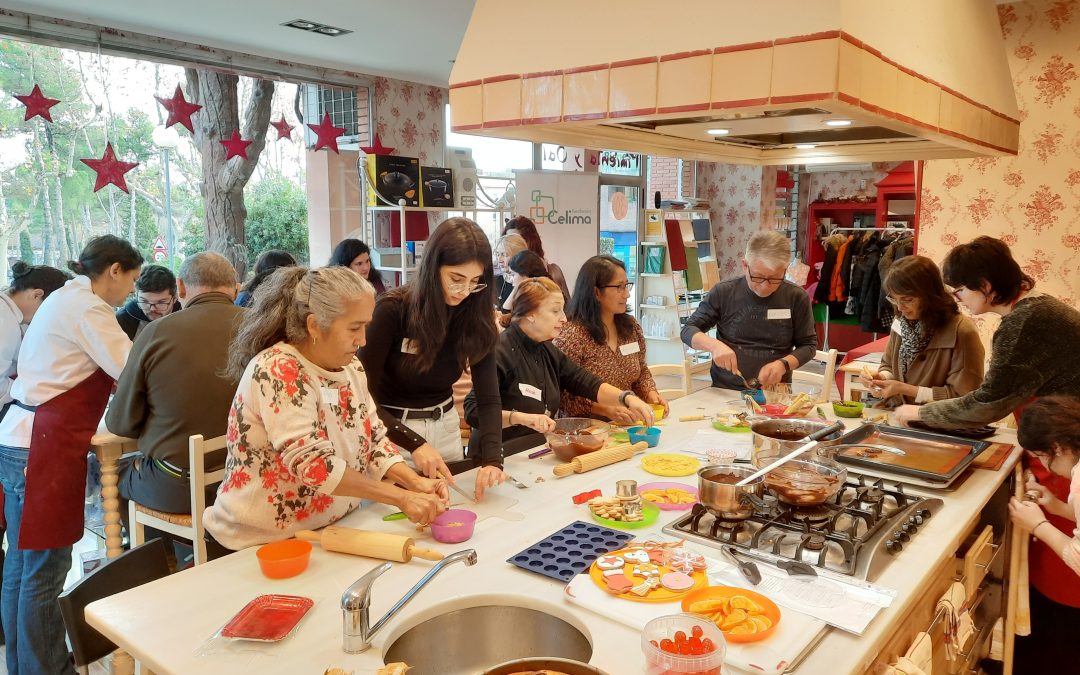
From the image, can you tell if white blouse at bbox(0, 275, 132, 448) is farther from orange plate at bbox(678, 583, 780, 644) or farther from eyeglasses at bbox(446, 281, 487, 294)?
orange plate at bbox(678, 583, 780, 644)

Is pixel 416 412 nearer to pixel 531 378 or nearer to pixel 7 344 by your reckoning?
pixel 531 378

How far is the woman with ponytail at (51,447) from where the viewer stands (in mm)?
2715

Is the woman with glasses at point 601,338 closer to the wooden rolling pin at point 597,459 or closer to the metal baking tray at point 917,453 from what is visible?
the wooden rolling pin at point 597,459

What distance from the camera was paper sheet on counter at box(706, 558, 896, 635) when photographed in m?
1.42

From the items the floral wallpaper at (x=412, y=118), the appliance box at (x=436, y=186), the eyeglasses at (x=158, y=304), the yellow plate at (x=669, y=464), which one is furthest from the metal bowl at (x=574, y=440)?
the floral wallpaper at (x=412, y=118)

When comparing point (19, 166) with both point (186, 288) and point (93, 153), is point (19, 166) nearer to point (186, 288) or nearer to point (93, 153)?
point (93, 153)

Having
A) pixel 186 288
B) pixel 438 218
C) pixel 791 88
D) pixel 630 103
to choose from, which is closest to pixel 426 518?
pixel 630 103

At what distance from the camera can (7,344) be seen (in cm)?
332

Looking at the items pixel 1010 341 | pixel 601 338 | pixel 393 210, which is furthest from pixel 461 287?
pixel 393 210

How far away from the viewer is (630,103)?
4.70ft

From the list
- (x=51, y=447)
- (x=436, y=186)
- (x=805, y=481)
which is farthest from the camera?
(x=436, y=186)

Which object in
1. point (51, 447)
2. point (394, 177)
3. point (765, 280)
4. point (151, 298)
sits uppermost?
point (394, 177)

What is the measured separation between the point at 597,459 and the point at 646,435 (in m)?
0.32

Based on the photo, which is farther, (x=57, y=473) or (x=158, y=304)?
(x=158, y=304)
